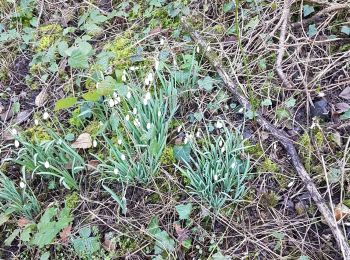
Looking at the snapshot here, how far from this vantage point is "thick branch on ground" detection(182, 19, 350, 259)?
6.41 ft

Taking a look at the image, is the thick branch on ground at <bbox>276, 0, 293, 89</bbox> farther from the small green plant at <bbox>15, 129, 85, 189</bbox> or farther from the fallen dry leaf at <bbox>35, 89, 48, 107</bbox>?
the fallen dry leaf at <bbox>35, 89, 48, 107</bbox>

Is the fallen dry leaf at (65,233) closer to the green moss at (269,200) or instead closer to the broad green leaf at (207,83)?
the green moss at (269,200)

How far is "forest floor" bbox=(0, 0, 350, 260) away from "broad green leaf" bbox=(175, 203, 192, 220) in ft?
0.03

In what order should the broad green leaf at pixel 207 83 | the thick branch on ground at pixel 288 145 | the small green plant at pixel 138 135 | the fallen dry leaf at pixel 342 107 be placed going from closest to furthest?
the thick branch on ground at pixel 288 145, the small green plant at pixel 138 135, the fallen dry leaf at pixel 342 107, the broad green leaf at pixel 207 83

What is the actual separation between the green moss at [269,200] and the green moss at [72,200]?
0.92 m

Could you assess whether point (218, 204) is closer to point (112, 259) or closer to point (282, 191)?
point (282, 191)

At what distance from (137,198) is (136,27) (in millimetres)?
1304

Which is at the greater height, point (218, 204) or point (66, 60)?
point (66, 60)

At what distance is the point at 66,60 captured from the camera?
9.64 feet

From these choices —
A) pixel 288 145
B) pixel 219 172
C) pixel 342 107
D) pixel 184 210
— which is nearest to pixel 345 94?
pixel 342 107

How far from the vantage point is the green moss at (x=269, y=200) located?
84.3 inches

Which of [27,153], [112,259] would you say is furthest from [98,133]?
[112,259]

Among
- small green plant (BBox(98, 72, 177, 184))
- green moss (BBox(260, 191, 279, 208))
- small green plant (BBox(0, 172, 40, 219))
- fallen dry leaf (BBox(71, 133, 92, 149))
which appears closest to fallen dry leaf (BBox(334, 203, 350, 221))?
green moss (BBox(260, 191, 279, 208))

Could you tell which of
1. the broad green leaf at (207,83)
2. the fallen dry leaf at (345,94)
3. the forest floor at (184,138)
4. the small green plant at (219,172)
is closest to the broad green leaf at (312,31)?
the forest floor at (184,138)
